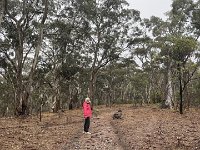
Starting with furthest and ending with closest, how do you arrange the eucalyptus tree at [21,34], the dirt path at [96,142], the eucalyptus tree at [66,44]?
the eucalyptus tree at [66,44] → the eucalyptus tree at [21,34] → the dirt path at [96,142]

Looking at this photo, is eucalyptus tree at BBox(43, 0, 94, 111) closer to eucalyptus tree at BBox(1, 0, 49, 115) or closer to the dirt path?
eucalyptus tree at BBox(1, 0, 49, 115)

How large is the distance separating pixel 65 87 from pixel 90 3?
55.2 ft

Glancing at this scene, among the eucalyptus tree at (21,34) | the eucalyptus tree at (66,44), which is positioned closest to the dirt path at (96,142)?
the eucalyptus tree at (21,34)

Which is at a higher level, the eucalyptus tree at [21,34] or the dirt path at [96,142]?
the eucalyptus tree at [21,34]

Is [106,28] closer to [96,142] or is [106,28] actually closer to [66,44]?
[66,44]

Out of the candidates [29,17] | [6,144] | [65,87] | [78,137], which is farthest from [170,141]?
[65,87]

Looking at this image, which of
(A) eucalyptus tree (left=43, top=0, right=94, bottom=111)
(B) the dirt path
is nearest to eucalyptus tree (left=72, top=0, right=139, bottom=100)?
(A) eucalyptus tree (left=43, top=0, right=94, bottom=111)

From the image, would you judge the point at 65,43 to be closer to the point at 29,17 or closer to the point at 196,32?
the point at 29,17

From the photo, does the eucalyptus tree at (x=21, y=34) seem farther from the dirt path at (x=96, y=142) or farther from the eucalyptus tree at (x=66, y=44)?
the dirt path at (x=96, y=142)

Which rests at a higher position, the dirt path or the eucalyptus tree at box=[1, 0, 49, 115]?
the eucalyptus tree at box=[1, 0, 49, 115]

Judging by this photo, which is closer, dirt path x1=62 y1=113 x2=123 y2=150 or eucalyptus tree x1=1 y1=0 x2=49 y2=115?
dirt path x1=62 y1=113 x2=123 y2=150

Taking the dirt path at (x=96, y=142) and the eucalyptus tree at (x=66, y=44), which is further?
the eucalyptus tree at (x=66, y=44)

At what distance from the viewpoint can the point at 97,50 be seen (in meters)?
43.4

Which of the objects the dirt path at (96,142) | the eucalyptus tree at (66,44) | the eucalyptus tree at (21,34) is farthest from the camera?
the eucalyptus tree at (66,44)
